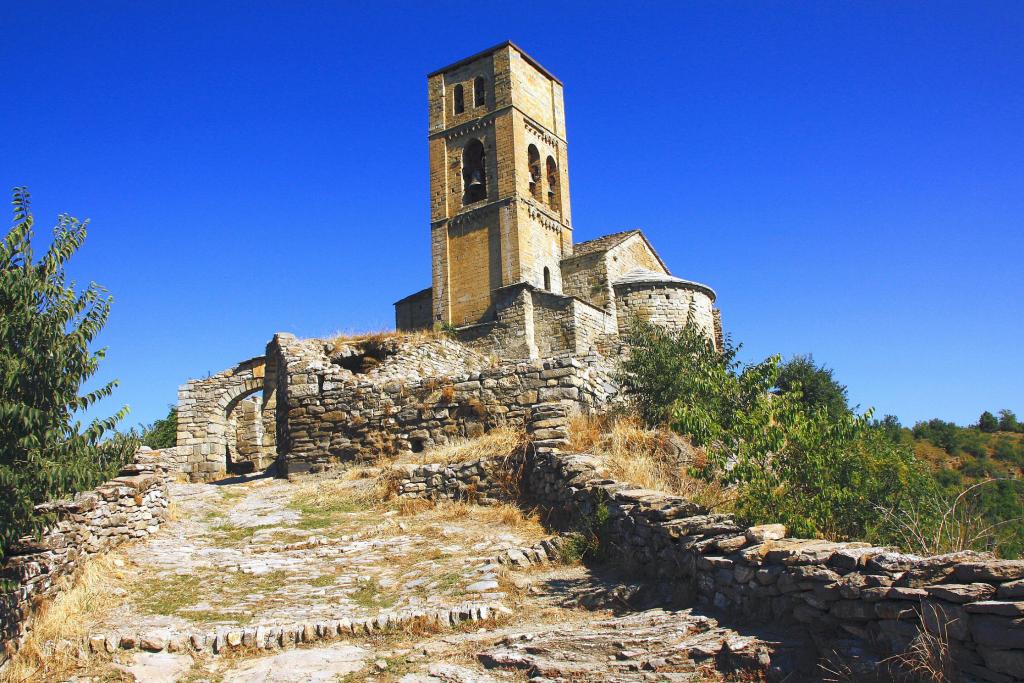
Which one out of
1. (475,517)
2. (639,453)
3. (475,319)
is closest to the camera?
(639,453)

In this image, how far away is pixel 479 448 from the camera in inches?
468

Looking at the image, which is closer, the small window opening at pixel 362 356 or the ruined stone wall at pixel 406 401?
the ruined stone wall at pixel 406 401

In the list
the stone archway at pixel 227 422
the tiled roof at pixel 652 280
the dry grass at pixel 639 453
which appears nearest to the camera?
the dry grass at pixel 639 453

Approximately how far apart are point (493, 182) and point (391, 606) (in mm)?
29670

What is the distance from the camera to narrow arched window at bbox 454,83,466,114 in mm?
37719

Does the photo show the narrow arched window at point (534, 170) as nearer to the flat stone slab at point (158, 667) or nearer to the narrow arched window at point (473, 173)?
the narrow arched window at point (473, 173)

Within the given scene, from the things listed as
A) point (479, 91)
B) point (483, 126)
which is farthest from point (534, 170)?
point (479, 91)

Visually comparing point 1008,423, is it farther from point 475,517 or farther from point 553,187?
point 475,517

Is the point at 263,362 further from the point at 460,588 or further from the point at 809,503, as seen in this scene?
the point at 809,503

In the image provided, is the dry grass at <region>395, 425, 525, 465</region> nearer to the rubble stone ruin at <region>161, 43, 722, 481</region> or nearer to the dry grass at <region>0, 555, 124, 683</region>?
the rubble stone ruin at <region>161, 43, 722, 481</region>

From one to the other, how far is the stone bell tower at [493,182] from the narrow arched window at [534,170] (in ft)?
0.15

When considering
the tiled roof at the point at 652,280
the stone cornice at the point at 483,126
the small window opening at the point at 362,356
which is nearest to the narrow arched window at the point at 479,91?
the stone cornice at the point at 483,126

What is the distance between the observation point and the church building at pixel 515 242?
31781 millimetres

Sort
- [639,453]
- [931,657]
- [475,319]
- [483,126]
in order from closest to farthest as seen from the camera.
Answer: [931,657] → [639,453] → [475,319] → [483,126]
